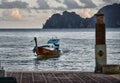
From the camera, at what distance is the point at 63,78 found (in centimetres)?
1695

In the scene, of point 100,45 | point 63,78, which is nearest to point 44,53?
point 100,45

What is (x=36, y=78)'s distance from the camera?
1689 centimetres

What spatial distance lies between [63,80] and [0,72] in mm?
2314

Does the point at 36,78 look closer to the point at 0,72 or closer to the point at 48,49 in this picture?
the point at 0,72

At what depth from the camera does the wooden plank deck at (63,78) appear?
16.0 meters

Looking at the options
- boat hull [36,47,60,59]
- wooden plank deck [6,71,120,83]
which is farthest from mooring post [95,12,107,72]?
boat hull [36,47,60,59]

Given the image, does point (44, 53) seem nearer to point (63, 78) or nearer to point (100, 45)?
point (100, 45)

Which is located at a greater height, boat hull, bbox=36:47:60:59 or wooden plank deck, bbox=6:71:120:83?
wooden plank deck, bbox=6:71:120:83

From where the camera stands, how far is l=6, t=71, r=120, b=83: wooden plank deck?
1602 centimetres

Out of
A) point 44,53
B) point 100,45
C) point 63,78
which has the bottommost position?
point 44,53

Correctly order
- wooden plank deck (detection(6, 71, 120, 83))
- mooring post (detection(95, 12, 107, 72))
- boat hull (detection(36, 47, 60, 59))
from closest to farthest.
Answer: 1. wooden plank deck (detection(6, 71, 120, 83))
2. mooring post (detection(95, 12, 107, 72))
3. boat hull (detection(36, 47, 60, 59))

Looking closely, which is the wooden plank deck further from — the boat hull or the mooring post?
the boat hull

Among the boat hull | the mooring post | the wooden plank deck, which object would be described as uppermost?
the mooring post

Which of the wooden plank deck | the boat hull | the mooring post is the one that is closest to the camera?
the wooden plank deck
